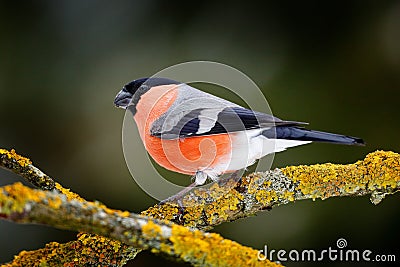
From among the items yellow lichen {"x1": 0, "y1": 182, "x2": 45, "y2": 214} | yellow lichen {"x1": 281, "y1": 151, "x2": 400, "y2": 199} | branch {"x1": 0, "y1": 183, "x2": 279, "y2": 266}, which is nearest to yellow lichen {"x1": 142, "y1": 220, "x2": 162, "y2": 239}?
branch {"x1": 0, "y1": 183, "x2": 279, "y2": 266}

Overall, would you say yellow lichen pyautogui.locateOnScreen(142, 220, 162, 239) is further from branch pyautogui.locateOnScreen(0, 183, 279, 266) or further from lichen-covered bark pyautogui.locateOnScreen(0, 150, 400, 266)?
lichen-covered bark pyautogui.locateOnScreen(0, 150, 400, 266)

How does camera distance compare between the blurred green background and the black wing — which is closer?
the black wing

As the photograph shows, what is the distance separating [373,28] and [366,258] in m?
0.87

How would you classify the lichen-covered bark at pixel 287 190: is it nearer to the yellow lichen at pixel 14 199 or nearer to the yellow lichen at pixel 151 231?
the yellow lichen at pixel 151 231

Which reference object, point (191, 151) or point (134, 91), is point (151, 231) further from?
point (134, 91)

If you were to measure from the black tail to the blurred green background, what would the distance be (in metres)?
0.58

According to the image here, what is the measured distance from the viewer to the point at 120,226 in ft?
2.11

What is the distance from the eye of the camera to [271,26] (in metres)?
2.10

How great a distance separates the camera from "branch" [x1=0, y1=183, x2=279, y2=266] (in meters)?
0.58

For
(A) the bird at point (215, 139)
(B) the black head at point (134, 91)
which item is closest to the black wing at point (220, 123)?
(A) the bird at point (215, 139)

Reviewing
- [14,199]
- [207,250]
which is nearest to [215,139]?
[207,250]

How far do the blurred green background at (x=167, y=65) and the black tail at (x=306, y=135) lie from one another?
58cm

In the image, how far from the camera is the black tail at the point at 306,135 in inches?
43.9

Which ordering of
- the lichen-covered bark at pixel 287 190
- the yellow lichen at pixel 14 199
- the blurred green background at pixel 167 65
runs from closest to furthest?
the yellow lichen at pixel 14 199 < the lichen-covered bark at pixel 287 190 < the blurred green background at pixel 167 65
